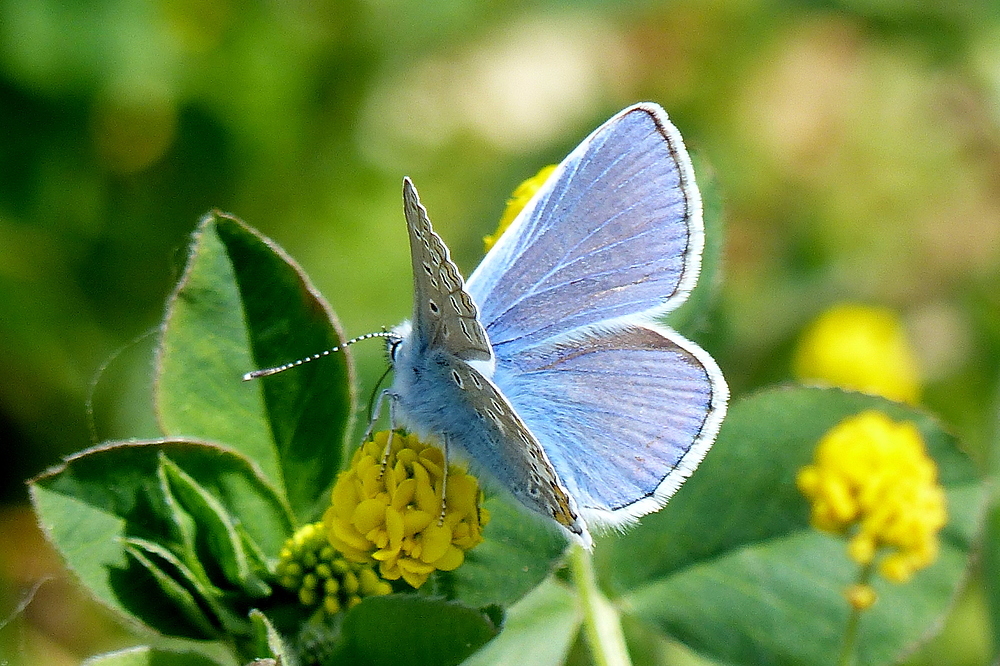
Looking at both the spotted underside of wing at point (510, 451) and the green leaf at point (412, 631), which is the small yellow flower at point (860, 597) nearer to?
the spotted underside of wing at point (510, 451)

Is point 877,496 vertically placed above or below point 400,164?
below

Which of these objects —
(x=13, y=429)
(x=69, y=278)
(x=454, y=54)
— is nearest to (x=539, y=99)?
(x=454, y=54)

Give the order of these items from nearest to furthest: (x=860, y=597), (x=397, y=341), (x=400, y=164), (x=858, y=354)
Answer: (x=397, y=341), (x=860, y=597), (x=858, y=354), (x=400, y=164)

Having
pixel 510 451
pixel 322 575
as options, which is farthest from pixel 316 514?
pixel 510 451

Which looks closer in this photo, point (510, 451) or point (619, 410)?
point (510, 451)

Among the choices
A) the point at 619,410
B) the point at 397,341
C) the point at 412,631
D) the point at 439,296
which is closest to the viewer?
the point at 412,631

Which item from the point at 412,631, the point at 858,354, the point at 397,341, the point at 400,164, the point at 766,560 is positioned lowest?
the point at 858,354

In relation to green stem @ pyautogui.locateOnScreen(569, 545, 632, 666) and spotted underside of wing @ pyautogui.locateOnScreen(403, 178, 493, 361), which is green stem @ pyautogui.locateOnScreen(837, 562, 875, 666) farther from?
spotted underside of wing @ pyautogui.locateOnScreen(403, 178, 493, 361)

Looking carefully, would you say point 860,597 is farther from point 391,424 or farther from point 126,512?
point 126,512
